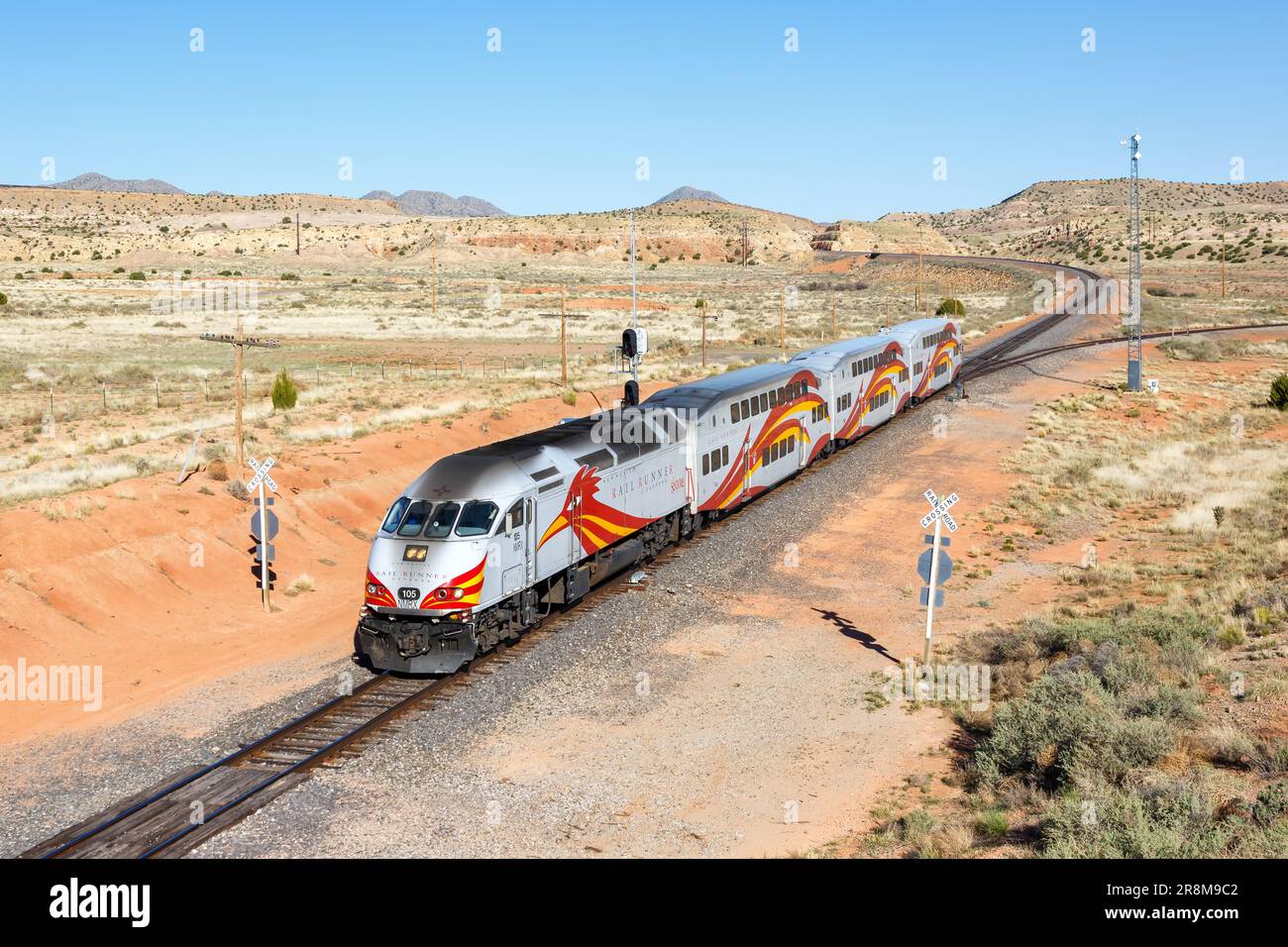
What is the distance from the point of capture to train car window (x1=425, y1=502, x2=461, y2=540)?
20.4 meters

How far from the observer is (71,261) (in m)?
161

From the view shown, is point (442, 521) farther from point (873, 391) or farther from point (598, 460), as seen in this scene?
point (873, 391)

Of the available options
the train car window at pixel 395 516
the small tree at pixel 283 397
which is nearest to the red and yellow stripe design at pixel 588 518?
the train car window at pixel 395 516

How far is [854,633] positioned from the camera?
2409cm

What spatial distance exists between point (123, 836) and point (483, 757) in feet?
17.6

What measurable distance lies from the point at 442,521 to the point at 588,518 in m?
4.49

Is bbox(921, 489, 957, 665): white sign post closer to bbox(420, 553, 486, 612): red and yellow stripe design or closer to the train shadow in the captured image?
the train shadow

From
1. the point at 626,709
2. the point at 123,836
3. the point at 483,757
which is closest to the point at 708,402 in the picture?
the point at 626,709

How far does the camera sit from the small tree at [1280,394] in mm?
53781

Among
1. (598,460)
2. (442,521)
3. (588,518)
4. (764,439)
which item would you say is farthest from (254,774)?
(764,439)

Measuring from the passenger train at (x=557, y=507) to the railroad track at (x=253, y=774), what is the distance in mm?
531

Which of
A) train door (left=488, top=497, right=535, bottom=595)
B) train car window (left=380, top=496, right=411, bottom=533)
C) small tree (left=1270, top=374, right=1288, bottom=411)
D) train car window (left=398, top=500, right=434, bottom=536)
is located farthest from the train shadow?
small tree (left=1270, top=374, right=1288, bottom=411)

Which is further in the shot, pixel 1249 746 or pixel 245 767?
pixel 245 767
